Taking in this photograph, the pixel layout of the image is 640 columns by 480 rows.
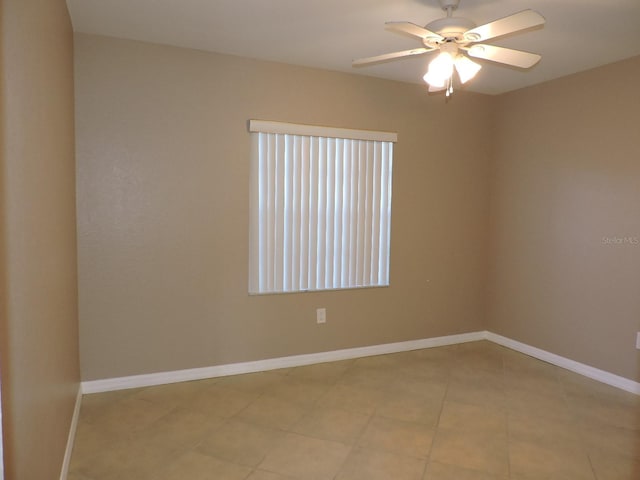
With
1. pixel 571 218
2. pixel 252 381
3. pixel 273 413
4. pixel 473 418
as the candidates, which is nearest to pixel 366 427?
pixel 273 413

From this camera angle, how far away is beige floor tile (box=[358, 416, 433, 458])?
8.33 ft

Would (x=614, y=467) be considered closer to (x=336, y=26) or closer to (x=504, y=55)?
(x=504, y=55)

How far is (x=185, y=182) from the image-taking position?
3.30m

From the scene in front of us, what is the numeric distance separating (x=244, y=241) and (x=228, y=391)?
1095mm

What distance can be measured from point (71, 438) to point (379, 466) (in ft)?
5.45

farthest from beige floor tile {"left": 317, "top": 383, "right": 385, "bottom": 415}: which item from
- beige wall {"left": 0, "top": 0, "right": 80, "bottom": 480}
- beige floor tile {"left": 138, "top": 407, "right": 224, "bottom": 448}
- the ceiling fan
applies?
the ceiling fan

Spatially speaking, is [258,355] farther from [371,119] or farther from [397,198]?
[371,119]

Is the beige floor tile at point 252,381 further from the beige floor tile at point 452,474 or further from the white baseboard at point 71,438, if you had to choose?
the beige floor tile at point 452,474

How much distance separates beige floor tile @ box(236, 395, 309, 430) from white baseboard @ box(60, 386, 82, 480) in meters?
0.92

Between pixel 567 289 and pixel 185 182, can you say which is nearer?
pixel 185 182

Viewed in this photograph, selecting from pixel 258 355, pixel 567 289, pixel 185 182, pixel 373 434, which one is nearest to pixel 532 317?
pixel 567 289

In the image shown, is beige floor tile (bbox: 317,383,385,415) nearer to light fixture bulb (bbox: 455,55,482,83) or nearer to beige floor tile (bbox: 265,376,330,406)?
beige floor tile (bbox: 265,376,330,406)

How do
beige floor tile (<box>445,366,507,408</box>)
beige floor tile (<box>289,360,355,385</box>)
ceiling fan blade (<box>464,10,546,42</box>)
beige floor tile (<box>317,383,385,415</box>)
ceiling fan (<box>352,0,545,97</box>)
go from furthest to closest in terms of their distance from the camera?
1. beige floor tile (<box>289,360,355,385</box>)
2. beige floor tile (<box>445,366,507,408</box>)
3. beige floor tile (<box>317,383,385,415</box>)
4. ceiling fan (<box>352,0,545,97</box>)
5. ceiling fan blade (<box>464,10,546,42</box>)

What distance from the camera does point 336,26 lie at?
110 inches
